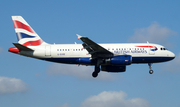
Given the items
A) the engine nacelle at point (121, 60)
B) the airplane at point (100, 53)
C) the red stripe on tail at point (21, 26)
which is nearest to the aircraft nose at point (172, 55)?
the airplane at point (100, 53)

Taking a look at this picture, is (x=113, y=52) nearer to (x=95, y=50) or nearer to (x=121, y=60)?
(x=121, y=60)

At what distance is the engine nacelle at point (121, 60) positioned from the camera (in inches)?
1932

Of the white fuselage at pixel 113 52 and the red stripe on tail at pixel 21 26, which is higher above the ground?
the red stripe on tail at pixel 21 26

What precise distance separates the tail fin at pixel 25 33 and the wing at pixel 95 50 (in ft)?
30.1

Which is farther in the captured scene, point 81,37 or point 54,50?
point 54,50

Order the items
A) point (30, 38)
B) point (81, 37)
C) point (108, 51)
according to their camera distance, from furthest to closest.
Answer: point (30, 38)
point (108, 51)
point (81, 37)

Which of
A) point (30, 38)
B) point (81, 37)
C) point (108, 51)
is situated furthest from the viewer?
point (30, 38)

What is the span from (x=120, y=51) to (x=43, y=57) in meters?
12.0

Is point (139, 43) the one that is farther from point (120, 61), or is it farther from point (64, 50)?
point (64, 50)

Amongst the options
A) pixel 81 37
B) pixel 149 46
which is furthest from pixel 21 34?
pixel 149 46

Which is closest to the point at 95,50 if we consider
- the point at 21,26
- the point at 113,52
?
the point at 113,52

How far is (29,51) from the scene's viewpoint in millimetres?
51188

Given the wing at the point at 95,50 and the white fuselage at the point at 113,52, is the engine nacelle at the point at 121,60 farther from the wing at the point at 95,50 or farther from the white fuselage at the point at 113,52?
the white fuselage at the point at 113,52

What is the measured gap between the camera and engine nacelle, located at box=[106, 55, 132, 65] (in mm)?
49062
